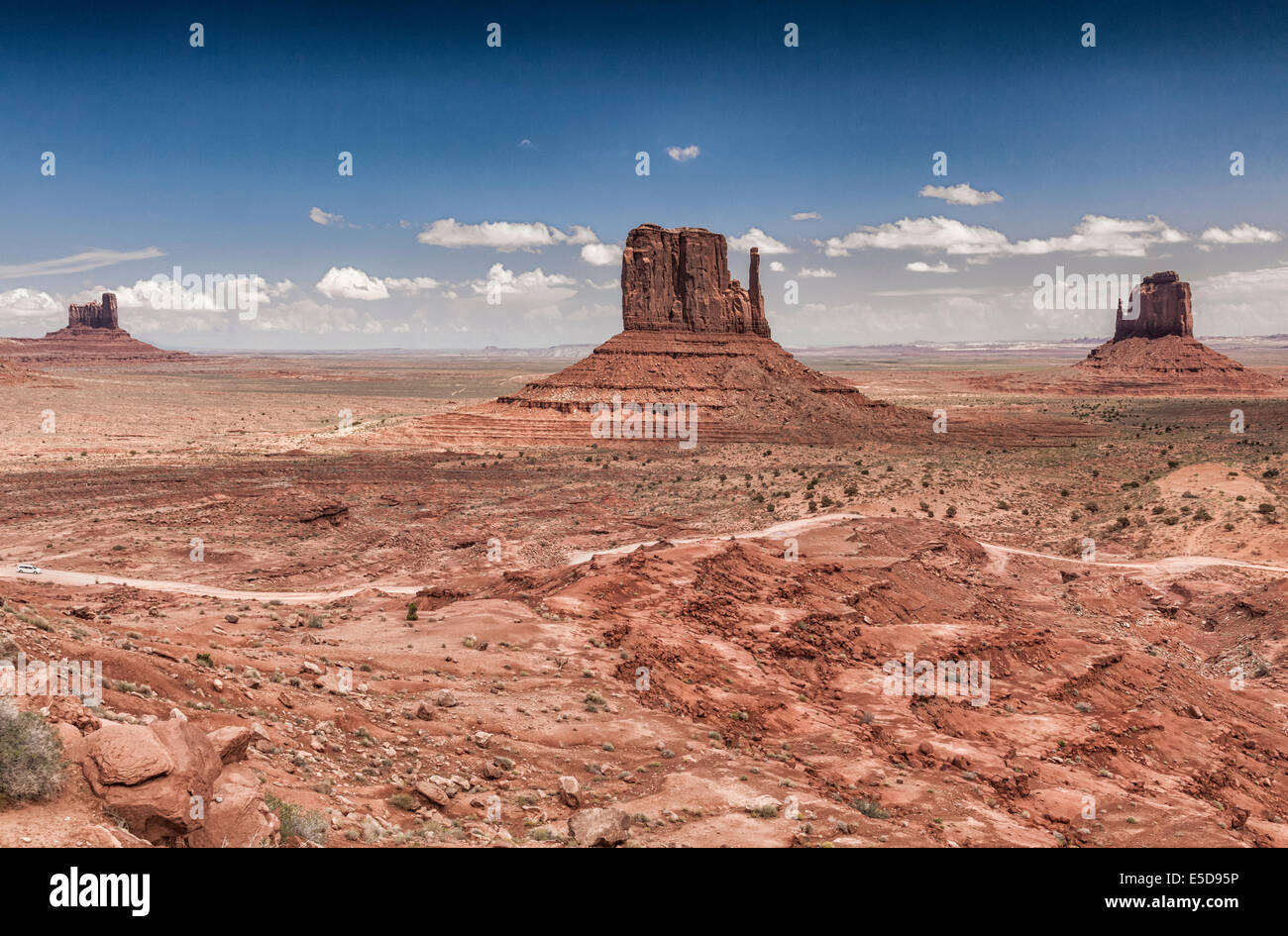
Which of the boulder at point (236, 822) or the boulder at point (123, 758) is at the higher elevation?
the boulder at point (123, 758)

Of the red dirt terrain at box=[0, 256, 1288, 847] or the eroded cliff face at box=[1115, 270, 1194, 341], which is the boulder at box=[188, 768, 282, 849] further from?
the eroded cliff face at box=[1115, 270, 1194, 341]

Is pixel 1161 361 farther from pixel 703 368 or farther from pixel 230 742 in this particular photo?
pixel 230 742

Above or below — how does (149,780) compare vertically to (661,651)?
above

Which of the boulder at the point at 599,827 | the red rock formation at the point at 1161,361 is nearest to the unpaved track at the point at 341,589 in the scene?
the boulder at the point at 599,827

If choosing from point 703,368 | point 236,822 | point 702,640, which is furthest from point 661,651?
Result: point 703,368

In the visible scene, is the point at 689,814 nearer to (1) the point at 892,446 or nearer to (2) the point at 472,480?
(2) the point at 472,480

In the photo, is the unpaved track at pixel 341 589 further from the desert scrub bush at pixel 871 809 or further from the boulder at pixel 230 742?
the boulder at pixel 230 742

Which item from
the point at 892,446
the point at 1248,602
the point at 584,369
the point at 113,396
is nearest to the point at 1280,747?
the point at 1248,602
